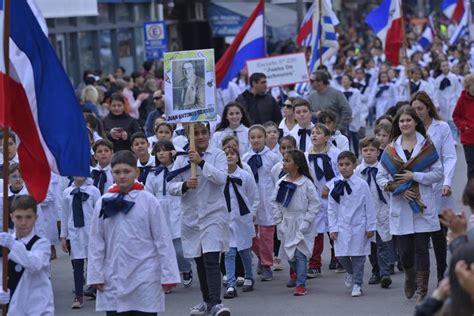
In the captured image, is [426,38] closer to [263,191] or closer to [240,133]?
[240,133]

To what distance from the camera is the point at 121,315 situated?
8.91 metres

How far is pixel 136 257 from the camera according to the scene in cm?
882

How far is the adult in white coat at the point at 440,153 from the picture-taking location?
11.4 meters

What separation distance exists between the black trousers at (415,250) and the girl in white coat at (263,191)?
218cm

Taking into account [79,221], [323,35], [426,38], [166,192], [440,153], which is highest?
[426,38]

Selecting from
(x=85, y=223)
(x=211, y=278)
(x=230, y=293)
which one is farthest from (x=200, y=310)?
(x=85, y=223)

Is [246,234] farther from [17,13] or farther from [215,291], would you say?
[17,13]

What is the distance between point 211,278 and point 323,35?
1256cm

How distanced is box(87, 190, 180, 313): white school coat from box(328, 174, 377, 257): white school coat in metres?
3.49

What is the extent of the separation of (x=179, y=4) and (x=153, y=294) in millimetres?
32975

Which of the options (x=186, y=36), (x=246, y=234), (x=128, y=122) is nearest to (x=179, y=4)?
(x=186, y=36)

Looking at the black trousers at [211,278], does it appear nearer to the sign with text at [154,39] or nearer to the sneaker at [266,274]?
the sneaker at [266,274]

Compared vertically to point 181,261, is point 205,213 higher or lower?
higher

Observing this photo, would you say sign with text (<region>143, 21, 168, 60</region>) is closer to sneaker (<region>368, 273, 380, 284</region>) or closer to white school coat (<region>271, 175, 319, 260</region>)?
sneaker (<region>368, 273, 380, 284</region>)
